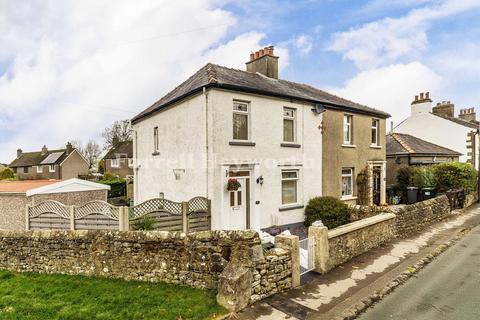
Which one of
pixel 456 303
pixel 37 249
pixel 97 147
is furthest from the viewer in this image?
pixel 97 147

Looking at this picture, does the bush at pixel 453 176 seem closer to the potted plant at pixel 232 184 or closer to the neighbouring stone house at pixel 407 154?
the neighbouring stone house at pixel 407 154

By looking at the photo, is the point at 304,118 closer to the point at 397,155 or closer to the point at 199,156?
the point at 199,156

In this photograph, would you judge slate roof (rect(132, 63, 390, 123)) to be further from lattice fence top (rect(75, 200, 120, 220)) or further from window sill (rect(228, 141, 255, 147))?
lattice fence top (rect(75, 200, 120, 220))

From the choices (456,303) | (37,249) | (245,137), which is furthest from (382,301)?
(37,249)

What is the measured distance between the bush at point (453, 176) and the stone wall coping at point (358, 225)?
9.51m

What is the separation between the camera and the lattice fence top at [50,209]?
987 cm

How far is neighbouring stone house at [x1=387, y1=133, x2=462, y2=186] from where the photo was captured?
840 inches

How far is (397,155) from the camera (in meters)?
21.6

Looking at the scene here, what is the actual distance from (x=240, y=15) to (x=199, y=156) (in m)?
5.95

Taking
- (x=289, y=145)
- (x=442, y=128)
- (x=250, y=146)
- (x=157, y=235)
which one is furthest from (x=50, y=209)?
(x=442, y=128)

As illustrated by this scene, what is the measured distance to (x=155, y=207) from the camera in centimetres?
962

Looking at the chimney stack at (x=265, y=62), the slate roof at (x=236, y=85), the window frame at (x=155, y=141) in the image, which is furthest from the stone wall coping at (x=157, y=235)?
the chimney stack at (x=265, y=62)

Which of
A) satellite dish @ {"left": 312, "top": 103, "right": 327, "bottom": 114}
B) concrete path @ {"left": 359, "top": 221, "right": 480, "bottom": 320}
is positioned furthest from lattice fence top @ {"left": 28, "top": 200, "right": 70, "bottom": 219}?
satellite dish @ {"left": 312, "top": 103, "right": 327, "bottom": 114}

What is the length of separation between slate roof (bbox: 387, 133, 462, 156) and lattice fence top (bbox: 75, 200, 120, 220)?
19521mm
